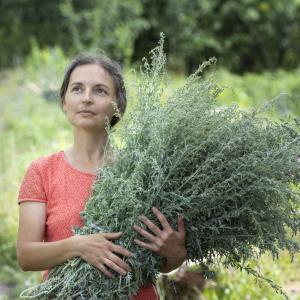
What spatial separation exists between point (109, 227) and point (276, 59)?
15.5 m

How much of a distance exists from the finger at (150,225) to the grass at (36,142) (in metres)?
0.56

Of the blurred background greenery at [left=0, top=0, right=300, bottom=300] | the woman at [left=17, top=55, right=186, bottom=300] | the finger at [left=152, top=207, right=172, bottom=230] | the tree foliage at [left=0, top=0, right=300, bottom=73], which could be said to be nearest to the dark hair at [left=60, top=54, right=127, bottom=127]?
the woman at [left=17, top=55, right=186, bottom=300]

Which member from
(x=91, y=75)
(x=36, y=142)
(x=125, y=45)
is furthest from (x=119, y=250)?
(x=125, y=45)

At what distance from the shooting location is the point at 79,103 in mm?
2273

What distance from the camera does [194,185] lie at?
2064 mm

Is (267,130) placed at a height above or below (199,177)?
above

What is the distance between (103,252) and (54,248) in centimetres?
18

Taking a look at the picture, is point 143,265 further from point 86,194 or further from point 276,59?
point 276,59

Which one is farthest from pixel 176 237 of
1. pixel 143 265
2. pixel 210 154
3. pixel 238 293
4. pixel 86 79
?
pixel 238 293

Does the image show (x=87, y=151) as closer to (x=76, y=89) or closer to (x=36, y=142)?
(x=76, y=89)

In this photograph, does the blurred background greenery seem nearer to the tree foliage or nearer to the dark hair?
the tree foliage

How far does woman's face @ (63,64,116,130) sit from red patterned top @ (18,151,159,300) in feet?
0.58

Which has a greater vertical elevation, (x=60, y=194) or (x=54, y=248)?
(x=60, y=194)

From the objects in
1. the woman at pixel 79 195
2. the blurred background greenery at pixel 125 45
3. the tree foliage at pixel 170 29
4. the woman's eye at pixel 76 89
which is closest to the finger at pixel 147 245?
the woman at pixel 79 195
